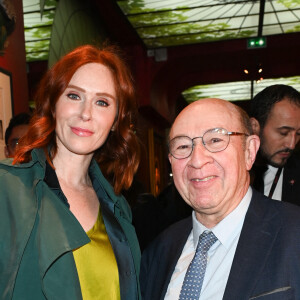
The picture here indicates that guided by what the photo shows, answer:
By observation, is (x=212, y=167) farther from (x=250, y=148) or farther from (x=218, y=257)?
(x=218, y=257)

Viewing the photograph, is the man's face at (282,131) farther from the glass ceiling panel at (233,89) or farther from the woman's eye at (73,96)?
the glass ceiling panel at (233,89)

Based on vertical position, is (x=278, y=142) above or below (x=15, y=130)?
below

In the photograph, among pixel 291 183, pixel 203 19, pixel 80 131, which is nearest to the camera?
pixel 80 131

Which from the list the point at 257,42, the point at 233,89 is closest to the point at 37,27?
the point at 257,42

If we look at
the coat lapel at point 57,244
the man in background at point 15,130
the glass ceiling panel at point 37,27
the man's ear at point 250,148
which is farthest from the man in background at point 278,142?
the glass ceiling panel at point 37,27

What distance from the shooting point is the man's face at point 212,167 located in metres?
1.65

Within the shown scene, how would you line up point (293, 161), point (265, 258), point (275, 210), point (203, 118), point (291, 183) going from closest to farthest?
point (265, 258), point (275, 210), point (203, 118), point (291, 183), point (293, 161)

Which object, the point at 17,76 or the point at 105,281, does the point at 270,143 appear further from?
the point at 17,76

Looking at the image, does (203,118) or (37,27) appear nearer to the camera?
(203,118)

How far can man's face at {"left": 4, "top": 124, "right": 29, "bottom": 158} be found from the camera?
8.89 ft

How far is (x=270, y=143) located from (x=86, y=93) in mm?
1292

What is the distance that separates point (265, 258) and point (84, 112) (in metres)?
0.96

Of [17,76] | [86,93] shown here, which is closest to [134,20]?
[17,76]

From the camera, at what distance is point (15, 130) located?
8.96 feet
